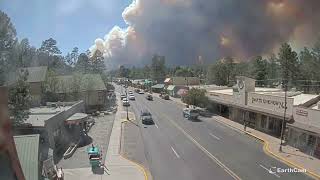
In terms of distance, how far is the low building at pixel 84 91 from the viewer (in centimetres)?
6981

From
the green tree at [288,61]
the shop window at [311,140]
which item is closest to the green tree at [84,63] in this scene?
the green tree at [288,61]

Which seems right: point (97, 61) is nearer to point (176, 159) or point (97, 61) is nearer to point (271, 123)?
point (271, 123)

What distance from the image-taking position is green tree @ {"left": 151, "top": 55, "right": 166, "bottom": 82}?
181 m

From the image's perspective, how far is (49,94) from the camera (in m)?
64.7

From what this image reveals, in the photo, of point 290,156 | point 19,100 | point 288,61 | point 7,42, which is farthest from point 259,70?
point 7,42

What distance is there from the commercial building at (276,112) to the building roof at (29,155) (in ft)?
74.4

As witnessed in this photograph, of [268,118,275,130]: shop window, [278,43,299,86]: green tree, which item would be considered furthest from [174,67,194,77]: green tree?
Result: [268,118,275,130]: shop window

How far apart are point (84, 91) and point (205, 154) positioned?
45.3 meters

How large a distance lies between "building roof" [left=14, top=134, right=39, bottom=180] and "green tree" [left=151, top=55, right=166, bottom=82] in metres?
165

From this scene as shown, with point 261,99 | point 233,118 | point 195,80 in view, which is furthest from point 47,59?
point 261,99

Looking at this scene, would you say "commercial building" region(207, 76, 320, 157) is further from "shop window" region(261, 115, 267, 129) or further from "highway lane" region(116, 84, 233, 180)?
"highway lane" region(116, 84, 233, 180)

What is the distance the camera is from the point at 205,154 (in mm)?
30438

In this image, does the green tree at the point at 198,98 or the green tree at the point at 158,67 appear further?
the green tree at the point at 158,67

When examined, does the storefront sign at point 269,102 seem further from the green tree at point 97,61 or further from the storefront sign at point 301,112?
the green tree at point 97,61
